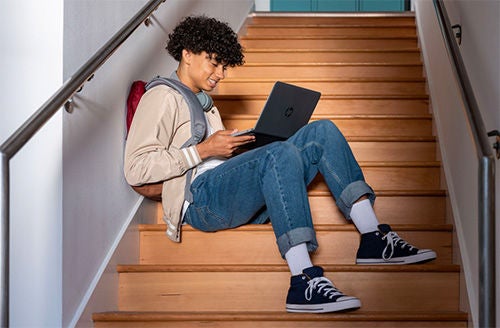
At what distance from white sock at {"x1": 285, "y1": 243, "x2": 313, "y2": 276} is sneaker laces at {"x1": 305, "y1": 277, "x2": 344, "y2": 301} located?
60 mm

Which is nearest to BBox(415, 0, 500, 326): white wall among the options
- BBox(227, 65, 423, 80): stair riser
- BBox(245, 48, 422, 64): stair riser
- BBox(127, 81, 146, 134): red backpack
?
BBox(227, 65, 423, 80): stair riser

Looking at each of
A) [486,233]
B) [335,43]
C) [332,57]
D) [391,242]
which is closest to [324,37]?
[335,43]

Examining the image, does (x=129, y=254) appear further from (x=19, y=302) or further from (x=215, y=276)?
(x=19, y=302)

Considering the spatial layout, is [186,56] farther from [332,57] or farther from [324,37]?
[324,37]

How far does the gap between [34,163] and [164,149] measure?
0.62 metres

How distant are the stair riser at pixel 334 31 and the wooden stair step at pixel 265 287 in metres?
2.55

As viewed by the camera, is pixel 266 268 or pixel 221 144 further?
pixel 221 144

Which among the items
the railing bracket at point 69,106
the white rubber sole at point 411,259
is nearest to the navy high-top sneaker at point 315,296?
the white rubber sole at point 411,259

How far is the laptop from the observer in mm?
2607

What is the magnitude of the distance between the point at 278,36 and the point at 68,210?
111 inches

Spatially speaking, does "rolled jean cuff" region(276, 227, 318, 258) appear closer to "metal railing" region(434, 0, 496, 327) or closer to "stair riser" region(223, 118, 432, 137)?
"metal railing" region(434, 0, 496, 327)

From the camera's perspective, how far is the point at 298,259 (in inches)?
95.2

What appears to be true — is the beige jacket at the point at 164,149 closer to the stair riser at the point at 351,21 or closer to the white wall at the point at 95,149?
the white wall at the point at 95,149

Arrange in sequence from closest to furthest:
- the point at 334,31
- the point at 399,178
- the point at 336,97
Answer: the point at 399,178
the point at 336,97
the point at 334,31
